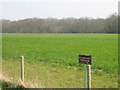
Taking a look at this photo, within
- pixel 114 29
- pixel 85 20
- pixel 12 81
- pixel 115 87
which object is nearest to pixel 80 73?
pixel 115 87

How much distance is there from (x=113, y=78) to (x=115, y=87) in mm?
1692

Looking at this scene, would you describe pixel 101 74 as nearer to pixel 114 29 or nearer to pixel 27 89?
pixel 27 89

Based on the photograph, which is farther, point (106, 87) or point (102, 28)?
point (102, 28)

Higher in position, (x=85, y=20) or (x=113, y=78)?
(x=85, y=20)

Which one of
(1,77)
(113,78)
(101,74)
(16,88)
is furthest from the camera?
(101,74)

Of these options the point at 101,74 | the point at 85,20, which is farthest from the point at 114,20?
the point at 101,74

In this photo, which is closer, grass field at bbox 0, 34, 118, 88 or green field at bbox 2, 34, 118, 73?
grass field at bbox 0, 34, 118, 88

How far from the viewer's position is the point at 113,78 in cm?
812

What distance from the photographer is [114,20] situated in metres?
74.2

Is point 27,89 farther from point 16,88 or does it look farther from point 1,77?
point 1,77

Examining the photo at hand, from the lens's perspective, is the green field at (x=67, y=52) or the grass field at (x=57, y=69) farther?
the green field at (x=67, y=52)

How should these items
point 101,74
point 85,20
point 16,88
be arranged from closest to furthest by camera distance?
point 16,88 → point 101,74 → point 85,20

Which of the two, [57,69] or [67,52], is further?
[67,52]

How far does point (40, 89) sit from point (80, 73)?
369cm
